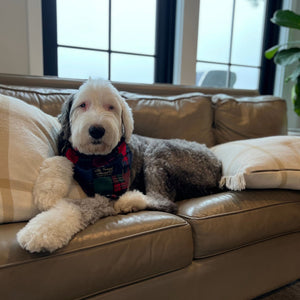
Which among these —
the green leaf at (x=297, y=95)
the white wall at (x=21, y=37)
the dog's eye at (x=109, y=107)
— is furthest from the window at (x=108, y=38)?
the dog's eye at (x=109, y=107)

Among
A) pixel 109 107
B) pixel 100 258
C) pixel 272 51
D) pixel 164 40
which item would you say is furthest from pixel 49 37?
pixel 272 51

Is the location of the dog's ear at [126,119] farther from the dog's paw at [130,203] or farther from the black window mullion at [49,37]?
the black window mullion at [49,37]

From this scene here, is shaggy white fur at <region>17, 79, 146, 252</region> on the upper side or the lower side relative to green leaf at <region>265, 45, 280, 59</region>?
lower

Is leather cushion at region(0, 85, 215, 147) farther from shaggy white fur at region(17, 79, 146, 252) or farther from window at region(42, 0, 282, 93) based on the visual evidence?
window at region(42, 0, 282, 93)

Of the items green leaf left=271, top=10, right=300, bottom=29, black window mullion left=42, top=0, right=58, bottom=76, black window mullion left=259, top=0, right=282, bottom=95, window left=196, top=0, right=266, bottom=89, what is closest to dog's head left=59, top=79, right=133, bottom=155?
black window mullion left=42, top=0, right=58, bottom=76

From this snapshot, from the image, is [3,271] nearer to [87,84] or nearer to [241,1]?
[87,84]

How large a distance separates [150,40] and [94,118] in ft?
6.36

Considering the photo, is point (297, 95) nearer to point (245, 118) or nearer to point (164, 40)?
point (245, 118)

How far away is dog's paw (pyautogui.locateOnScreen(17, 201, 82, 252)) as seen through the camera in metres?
0.79

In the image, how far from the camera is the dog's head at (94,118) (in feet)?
3.37

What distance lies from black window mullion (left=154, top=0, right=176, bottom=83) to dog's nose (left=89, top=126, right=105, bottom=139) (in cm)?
188

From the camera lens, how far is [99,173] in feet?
3.72

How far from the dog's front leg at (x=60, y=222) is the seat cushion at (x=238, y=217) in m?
0.37

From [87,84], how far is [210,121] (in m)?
1.14
